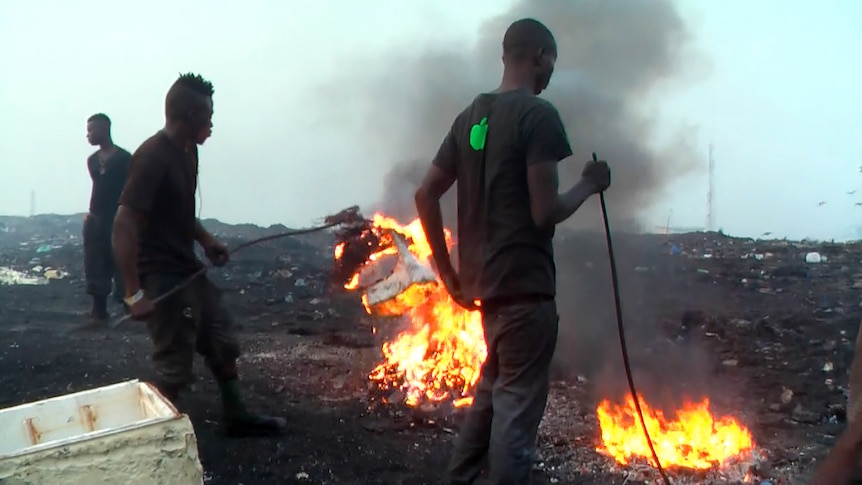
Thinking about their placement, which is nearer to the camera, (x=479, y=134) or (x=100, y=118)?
(x=479, y=134)

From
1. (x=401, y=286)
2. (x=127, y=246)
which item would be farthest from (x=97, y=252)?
(x=127, y=246)

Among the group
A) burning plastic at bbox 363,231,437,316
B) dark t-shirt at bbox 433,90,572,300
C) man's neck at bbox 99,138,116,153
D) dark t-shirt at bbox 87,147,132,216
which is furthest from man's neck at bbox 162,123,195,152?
man's neck at bbox 99,138,116,153

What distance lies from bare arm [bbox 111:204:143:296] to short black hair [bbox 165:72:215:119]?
0.68 m

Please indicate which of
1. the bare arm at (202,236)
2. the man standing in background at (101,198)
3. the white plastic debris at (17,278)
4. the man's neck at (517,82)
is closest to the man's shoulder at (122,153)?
the man standing in background at (101,198)

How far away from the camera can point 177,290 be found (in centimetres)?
417

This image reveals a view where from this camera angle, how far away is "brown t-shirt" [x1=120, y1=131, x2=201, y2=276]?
4.05 metres

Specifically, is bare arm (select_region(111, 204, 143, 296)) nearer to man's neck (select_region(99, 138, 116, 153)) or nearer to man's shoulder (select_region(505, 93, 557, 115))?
man's shoulder (select_region(505, 93, 557, 115))

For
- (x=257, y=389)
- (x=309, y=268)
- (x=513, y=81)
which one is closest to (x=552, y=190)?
(x=513, y=81)

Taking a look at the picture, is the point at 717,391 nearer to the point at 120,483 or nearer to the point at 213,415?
the point at 213,415

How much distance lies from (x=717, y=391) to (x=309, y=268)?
9.10 m

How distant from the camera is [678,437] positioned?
4508 mm

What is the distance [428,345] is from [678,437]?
7.20 ft

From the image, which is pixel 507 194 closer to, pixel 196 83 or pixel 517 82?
pixel 517 82

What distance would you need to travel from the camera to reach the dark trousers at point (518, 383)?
3.18 metres
